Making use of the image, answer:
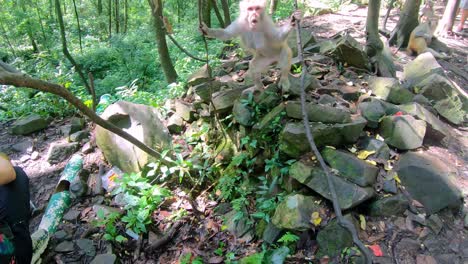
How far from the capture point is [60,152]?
6.43 m

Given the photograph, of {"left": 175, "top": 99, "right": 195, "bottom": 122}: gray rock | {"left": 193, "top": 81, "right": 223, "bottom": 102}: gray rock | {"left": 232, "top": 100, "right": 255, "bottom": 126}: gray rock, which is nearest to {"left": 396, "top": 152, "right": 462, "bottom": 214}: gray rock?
{"left": 232, "top": 100, "right": 255, "bottom": 126}: gray rock

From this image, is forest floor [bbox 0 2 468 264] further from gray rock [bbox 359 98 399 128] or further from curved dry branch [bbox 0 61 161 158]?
curved dry branch [bbox 0 61 161 158]

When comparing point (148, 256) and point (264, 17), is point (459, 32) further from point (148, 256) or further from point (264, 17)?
point (148, 256)

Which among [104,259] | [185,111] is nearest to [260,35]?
[185,111]

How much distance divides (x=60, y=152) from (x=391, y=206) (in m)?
5.75

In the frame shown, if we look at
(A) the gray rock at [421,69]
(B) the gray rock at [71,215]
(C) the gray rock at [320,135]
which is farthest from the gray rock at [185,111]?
(A) the gray rock at [421,69]

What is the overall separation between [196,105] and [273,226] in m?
3.00

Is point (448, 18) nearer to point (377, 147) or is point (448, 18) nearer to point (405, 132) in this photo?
point (405, 132)

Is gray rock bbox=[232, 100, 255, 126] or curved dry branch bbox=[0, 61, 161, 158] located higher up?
curved dry branch bbox=[0, 61, 161, 158]

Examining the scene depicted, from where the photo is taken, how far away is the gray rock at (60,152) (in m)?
6.40

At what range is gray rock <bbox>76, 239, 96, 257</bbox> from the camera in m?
4.64

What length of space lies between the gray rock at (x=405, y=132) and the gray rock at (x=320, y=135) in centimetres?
47

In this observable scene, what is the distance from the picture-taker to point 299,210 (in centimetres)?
398

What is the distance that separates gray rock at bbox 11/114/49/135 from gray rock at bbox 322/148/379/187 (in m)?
6.23
